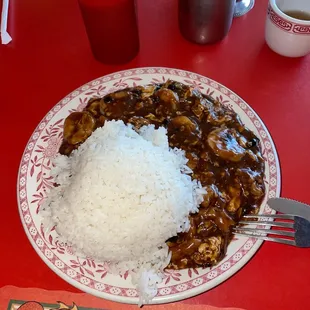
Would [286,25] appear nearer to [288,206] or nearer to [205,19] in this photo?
[205,19]

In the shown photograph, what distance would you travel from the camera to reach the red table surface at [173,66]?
171cm

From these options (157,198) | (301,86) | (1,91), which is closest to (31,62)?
(1,91)

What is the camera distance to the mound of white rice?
1.58m

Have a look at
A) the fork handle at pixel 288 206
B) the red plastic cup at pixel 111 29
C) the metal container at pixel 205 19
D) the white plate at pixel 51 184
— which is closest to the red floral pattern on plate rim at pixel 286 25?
the metal container at pixel 205 19

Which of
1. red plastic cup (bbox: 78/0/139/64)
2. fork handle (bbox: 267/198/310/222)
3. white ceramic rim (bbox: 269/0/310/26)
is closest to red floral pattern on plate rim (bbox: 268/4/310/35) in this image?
white ceramic rim (bbox: 269/0/310/26)

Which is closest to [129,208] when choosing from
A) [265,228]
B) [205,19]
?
[265,228]

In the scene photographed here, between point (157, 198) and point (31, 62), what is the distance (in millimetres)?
1261

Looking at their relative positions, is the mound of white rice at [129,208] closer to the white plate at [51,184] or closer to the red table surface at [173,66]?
the white plate at [51,184]

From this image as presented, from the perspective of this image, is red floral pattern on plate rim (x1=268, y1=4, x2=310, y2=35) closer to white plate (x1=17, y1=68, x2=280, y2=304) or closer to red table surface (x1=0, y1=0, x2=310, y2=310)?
red table surface (x1=0, y1=0, x2=310, y2=310)

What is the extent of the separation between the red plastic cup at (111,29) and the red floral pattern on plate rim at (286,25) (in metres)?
0.68

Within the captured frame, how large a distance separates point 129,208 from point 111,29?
952 millimetres

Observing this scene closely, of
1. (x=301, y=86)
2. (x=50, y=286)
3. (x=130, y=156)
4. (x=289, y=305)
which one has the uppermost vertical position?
(x=130, y=156)

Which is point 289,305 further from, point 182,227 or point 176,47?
point 176,47

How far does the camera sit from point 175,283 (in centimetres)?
155
